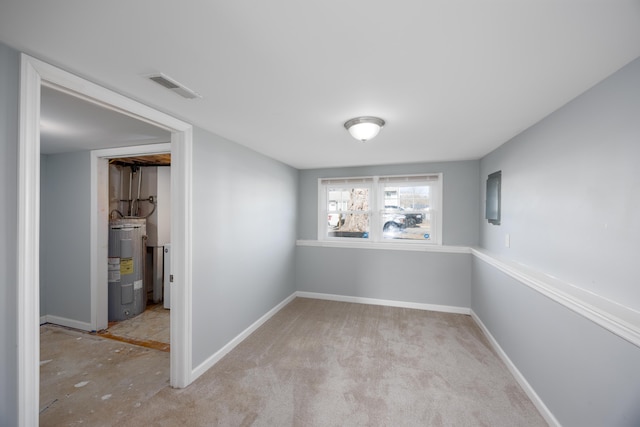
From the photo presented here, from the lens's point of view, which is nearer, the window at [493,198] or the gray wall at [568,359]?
the gray wall at [568,359]

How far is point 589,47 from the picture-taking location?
1211mm

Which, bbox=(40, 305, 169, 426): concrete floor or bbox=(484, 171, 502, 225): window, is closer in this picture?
bbox=(40, 305, 169, 426): concrete floor

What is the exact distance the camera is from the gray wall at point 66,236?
133 inches

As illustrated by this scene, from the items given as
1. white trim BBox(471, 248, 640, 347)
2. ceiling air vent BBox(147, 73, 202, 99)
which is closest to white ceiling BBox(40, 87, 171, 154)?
ceiling air vent BBox(147, 73, 202, 99)

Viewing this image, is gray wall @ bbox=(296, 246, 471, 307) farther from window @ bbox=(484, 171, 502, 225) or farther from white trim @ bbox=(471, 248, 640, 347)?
white trim @ bbox=(471, 248, 640, 347)

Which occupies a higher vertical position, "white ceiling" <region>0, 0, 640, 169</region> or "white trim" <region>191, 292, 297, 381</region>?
"white ceiling" <region>0, 0, 640, 169</region>

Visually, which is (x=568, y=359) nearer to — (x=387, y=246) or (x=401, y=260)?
(x=401, y=260)

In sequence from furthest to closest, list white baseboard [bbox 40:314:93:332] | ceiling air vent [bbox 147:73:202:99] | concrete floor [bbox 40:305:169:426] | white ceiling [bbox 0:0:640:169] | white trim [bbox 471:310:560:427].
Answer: white baseboard [bbox 40:314:93:332], concrete floor [bbox 40:305:169:426], white trim [bbox 471:310:560:427], ceiling air vent [bbox 147:73:202:99], white ceiling [bbox 0:0:640:169]

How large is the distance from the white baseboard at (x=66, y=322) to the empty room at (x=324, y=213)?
0.05m

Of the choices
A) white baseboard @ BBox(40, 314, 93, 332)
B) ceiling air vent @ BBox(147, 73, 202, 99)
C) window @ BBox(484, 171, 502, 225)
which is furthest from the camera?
white baseboard @ BBox(40, 314, 93, 332)

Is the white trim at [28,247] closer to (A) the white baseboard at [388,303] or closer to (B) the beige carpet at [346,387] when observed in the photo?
(B) the beige carpet at [346,387]

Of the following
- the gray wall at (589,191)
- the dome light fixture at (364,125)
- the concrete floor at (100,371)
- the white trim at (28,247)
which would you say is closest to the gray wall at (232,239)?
the concrete floor at (100,371)

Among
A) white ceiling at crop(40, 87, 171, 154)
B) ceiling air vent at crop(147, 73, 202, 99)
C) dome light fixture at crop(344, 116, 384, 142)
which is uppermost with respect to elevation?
white ceiling at crop(40, 87, 171, 154)

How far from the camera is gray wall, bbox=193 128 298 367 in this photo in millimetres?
2432
